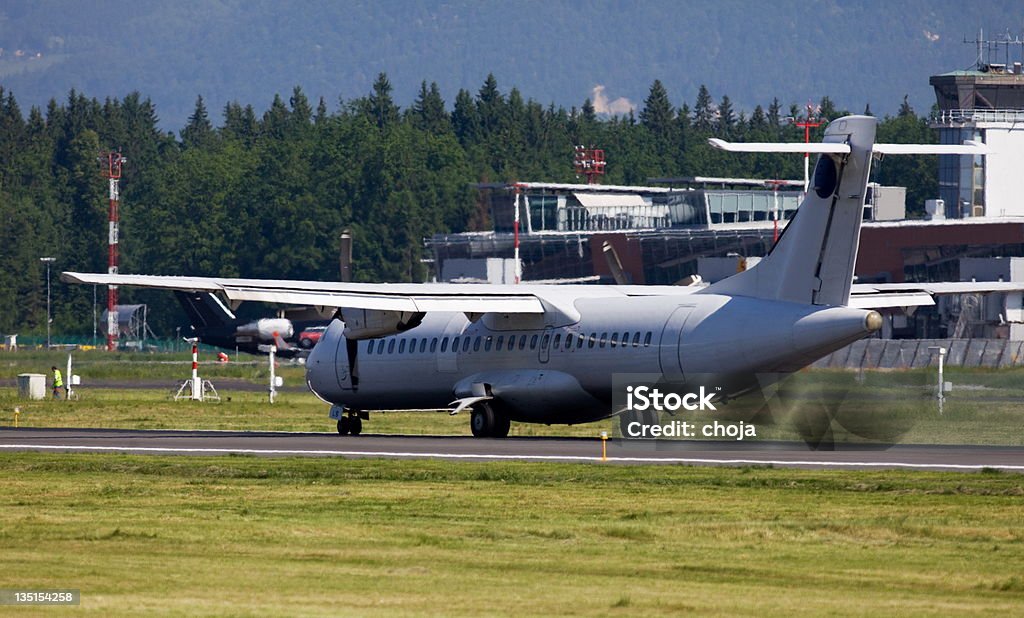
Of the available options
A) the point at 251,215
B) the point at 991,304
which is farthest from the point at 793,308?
the point at 251,215

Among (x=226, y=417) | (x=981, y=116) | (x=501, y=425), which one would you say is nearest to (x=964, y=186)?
(x=981, y=116)

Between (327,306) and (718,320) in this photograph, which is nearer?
(718,320)

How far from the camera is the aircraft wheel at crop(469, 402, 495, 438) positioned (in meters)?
40.2

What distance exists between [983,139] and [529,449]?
7620cm

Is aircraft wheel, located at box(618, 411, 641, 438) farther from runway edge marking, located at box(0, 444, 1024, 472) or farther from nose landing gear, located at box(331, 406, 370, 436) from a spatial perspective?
nose landing gear, located at box(331, 406, 370, 436)

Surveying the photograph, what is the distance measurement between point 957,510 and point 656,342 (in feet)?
43.1

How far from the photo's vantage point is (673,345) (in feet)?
118

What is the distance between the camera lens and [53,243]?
16988cm

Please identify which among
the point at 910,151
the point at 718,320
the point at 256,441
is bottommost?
the point at 256,441

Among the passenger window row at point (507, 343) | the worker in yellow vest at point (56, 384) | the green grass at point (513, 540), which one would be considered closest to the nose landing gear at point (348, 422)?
the passenger window row at point (507, 343)

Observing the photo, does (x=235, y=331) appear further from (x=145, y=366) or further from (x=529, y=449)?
(x=529, y=449)

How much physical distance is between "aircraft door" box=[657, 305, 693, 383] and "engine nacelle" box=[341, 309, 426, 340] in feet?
20.3

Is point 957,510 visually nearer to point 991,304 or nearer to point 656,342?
point 656,342

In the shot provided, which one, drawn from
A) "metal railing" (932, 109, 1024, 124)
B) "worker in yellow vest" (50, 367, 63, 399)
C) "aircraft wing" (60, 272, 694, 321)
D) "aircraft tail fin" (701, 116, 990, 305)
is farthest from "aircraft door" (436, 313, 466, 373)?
"metal railing" (932, 109, 1024, 124)
